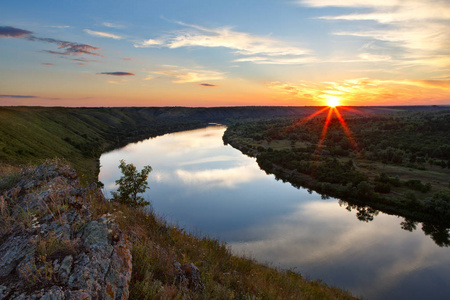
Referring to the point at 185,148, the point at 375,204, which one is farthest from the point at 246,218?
the point at 185,148

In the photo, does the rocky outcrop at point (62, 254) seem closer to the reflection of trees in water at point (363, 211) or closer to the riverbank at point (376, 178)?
the reflection of trees in water at point (363, 211)

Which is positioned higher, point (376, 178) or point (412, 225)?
point (376, 178)

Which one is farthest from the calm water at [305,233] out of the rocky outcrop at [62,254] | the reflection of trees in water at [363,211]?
the rocky outcrop at [62,254]

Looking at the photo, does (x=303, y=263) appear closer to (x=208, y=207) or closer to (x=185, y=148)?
(x=208, y=207)

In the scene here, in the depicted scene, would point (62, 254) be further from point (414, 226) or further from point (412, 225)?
point (412, 225)

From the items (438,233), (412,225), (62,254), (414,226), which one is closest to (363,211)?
(412,225)
